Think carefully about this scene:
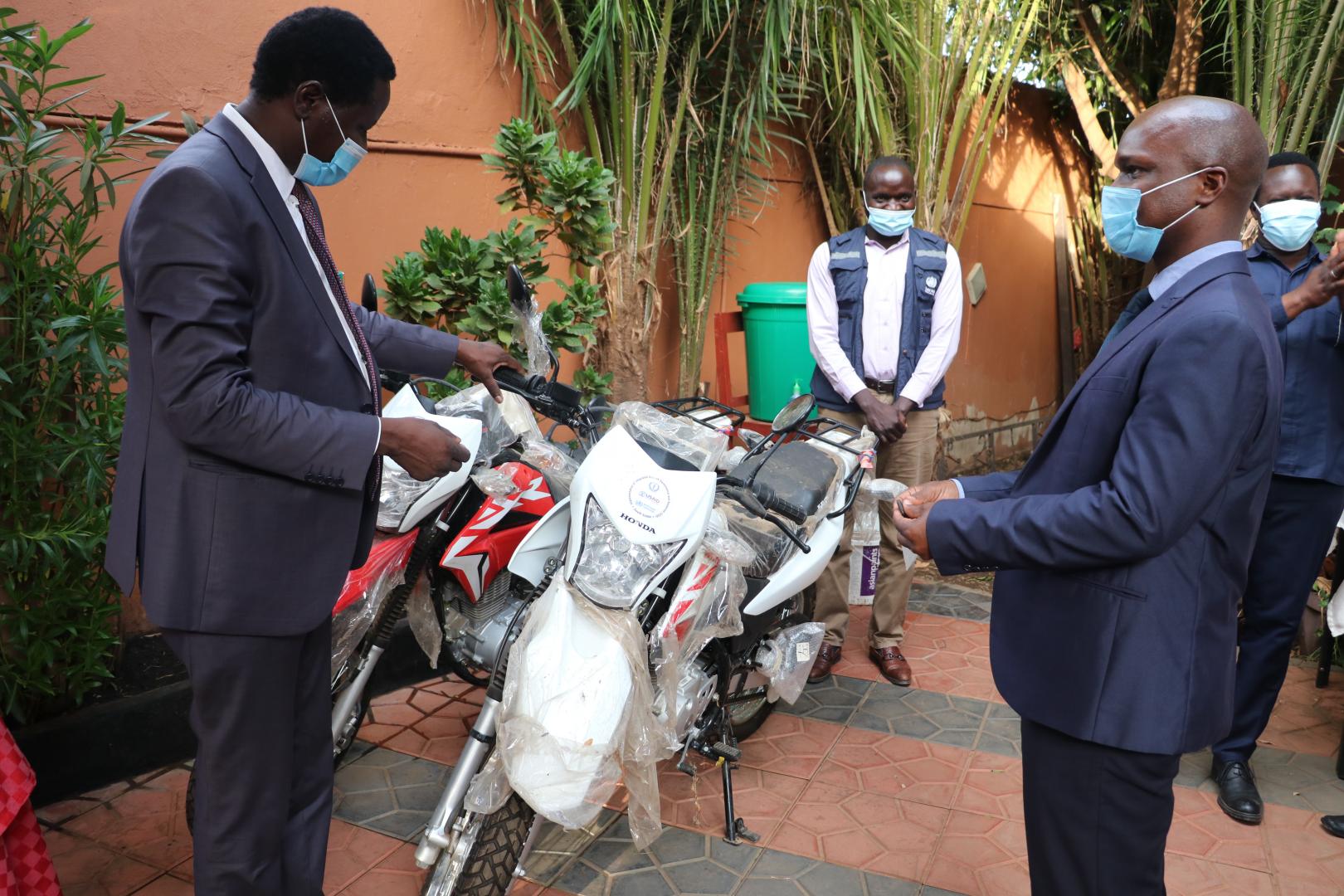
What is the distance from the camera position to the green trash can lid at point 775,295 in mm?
5250

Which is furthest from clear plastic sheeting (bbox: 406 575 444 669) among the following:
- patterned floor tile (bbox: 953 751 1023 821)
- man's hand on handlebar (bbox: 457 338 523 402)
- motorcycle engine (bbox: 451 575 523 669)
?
patterned floor tile (bbox: 953 751 1023 821)

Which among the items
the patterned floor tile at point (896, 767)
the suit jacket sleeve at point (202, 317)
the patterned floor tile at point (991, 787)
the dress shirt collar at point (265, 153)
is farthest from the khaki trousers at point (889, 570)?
the suit jacket sleeve at point (202, 317)

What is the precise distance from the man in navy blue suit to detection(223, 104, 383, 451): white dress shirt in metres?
1.22

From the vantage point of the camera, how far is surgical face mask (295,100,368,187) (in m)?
1.88

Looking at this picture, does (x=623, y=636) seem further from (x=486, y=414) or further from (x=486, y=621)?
(x=486, y=414)

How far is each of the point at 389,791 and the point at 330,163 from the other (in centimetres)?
211

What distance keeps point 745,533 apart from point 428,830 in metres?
1.32

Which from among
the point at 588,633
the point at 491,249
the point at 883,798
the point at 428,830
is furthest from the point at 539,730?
the point at 491,249

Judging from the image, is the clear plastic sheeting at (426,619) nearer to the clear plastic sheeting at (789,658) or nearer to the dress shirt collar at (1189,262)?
the clear plastic sheeting at (789,658)

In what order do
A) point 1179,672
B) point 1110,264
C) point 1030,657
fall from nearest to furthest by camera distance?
1. point 1179,672
2. point 1030,657
3. point 1110,264

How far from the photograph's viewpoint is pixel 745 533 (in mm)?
3127

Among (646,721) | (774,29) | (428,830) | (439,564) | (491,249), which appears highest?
(774,29)

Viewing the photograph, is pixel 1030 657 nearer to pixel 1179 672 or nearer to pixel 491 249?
pixel 1179 672

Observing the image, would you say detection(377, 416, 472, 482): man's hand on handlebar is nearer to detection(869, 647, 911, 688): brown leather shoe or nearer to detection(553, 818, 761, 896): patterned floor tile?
detection(553, 818, 761, 896): patterned floor tile
